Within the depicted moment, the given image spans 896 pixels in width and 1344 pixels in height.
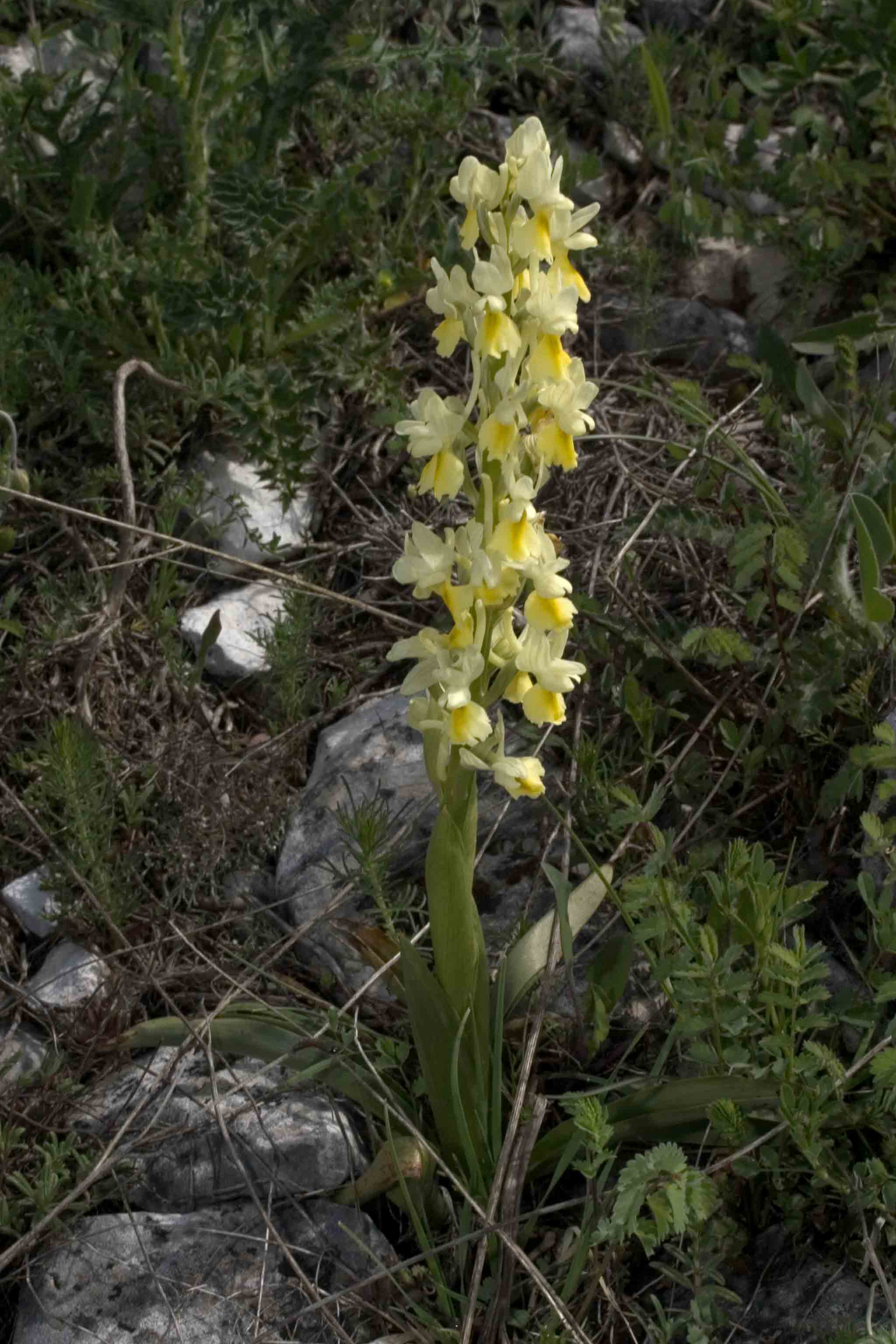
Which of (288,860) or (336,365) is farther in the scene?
(336,365)

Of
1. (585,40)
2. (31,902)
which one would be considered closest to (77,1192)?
(31,902)

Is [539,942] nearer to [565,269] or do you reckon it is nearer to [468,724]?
[468,724]

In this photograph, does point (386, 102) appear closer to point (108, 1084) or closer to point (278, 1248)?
point (108, 1084)

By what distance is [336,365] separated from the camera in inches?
137

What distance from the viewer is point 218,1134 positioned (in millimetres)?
2367

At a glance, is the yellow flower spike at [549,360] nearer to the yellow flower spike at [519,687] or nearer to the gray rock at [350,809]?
the yellow flower spike at [519,687]

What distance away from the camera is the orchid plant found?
175 cm

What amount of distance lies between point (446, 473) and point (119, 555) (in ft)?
5.10

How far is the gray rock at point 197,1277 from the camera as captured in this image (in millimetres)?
2104

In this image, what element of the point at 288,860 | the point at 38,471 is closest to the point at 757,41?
the point at 38,471

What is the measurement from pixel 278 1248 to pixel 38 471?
81.7 inches

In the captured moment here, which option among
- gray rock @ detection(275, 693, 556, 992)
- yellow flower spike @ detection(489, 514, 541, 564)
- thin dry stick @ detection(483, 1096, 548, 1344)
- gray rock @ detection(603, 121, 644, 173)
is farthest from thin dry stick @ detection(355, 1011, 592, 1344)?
gray rock @ detection(603, 121, 644, 173)

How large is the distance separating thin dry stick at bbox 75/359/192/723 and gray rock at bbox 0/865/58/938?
38 cm

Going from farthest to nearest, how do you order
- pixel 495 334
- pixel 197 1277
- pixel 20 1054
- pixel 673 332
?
pixel 673 332, pixel 20 1054, pixel 197 1277, pixel 495 334
